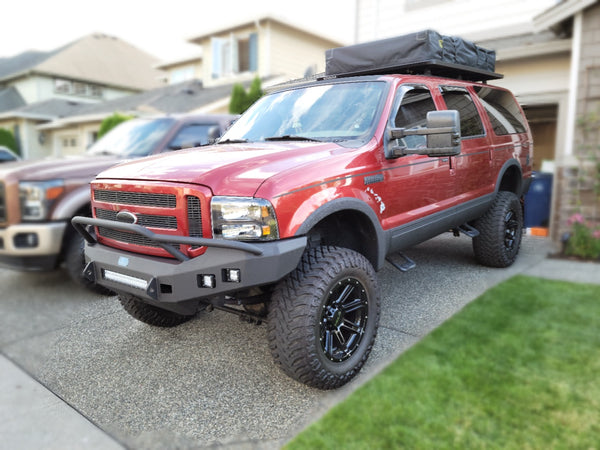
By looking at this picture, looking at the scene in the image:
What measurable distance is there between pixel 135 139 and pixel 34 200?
184 cm

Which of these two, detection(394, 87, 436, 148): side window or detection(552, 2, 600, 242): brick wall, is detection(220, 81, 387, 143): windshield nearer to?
detection(394, 87, 436, 148): side window

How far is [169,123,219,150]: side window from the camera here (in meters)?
5.71

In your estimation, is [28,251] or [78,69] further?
[78,69]

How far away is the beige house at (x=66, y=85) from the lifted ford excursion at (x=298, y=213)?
21802mm

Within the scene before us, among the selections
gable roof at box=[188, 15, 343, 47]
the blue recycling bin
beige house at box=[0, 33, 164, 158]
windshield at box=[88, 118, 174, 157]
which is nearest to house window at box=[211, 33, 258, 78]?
gable roof at box=[188, 15, 343, 47]

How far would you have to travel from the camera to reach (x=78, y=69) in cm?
2888

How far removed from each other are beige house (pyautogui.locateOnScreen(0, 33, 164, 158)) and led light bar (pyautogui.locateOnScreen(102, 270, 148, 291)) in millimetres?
22079

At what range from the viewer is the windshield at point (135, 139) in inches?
219

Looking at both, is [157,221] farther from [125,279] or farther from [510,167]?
[510,167]

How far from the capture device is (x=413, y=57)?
4598 mm

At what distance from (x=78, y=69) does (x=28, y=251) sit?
94.8 ft

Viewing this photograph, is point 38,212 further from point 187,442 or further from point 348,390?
point 348,390

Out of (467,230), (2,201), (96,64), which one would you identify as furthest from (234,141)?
(96,64)

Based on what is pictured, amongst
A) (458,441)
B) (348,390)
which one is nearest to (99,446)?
(348,390)
